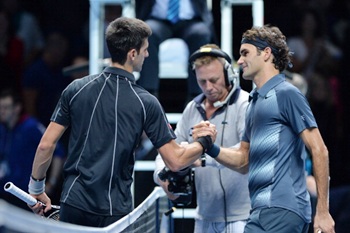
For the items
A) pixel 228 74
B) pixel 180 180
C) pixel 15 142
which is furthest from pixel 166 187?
pixel 15 142

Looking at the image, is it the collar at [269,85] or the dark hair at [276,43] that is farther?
the dark hair at [276,43]

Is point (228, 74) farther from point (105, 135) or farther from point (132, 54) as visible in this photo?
point (105, 135)

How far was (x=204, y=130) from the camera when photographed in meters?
6.23

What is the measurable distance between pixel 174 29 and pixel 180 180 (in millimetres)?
1818

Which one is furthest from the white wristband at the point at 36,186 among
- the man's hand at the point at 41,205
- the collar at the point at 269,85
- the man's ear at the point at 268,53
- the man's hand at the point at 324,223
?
the man's hand at the point at 324,223

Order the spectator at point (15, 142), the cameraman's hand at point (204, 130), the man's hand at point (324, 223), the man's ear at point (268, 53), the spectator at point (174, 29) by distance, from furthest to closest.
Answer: the spectator at point (15, 142)
the spectator at point (174, 29)
the cameraman's hand at point (204, 130)
the man's ear at point (268, 53)
the man's hand at point (324, 223)

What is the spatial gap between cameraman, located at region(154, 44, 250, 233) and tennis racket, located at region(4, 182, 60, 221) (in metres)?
0.78

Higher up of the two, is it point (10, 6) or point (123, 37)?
point (10, 6)

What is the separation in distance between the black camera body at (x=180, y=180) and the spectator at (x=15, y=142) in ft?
10.3

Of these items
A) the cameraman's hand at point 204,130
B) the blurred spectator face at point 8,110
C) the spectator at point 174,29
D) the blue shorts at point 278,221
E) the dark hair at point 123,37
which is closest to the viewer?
the blue shorts at point 278,221

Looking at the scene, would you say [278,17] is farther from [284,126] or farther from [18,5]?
[284,126]

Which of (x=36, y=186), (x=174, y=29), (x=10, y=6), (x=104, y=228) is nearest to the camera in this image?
(x=104, y=228)

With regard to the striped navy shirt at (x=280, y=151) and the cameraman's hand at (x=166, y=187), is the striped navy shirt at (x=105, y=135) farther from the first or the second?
the cameraman's hand at (x=166, y=187)

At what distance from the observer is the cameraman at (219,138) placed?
258 inches
